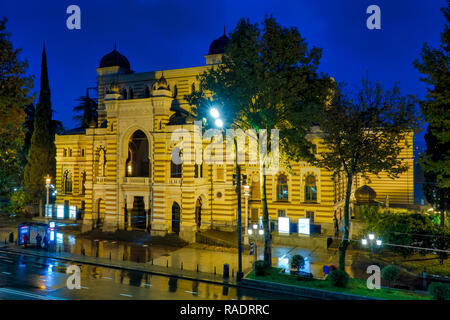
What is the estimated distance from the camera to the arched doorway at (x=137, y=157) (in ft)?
129

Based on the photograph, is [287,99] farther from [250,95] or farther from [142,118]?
[142,118]

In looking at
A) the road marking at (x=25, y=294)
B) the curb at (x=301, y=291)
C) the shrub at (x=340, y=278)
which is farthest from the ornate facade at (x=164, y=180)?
the road marking at (x=25, y=294)

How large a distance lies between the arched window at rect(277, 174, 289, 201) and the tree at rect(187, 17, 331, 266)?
11999 millimetres

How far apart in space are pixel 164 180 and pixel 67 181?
1794 centimetres

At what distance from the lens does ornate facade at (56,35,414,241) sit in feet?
112

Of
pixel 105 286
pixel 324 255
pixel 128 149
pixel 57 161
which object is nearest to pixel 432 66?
pixel 324 255

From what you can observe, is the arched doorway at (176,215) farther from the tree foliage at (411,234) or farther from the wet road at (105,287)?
the tree foliage at (411,234)

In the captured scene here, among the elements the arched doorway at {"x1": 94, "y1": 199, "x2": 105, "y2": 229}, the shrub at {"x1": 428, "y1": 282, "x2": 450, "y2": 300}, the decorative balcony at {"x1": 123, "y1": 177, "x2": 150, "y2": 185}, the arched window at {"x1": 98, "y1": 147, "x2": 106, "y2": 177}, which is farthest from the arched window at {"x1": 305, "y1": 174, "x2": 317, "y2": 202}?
the arched doorway at {"x1": 94, "y1": 199, "x2": 105, "y2": 229}

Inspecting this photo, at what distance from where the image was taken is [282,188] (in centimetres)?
3612

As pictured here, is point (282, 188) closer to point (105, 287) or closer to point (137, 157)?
point (137, 157)

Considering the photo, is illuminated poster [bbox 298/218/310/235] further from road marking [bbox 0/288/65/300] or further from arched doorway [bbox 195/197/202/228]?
road marking [bbox 0/288/65/300]

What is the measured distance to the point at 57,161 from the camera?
45.9 metres

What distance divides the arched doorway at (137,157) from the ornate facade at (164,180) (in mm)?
114

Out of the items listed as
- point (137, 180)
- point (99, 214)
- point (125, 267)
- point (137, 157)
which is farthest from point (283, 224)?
point (99, 214)
